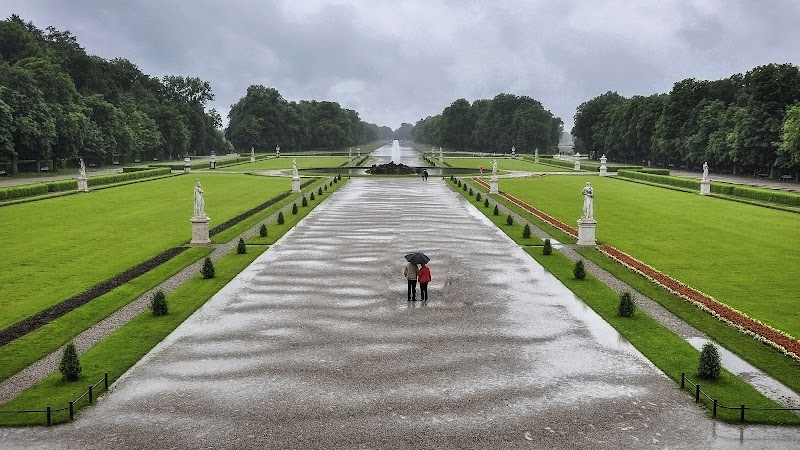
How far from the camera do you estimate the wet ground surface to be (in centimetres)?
1214

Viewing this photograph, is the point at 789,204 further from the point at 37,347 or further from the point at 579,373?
the point at 37,347

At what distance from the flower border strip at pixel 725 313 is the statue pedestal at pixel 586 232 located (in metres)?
4.24

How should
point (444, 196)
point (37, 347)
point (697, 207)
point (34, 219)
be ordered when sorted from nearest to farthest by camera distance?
point (37, 347) → point (34, 219) → point (697, 207) → point (444, 196)

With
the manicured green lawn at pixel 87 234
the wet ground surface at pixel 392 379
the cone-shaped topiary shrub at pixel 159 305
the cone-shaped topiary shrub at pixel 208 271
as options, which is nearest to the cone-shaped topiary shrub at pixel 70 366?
the wet ground surface at pixel 392 379

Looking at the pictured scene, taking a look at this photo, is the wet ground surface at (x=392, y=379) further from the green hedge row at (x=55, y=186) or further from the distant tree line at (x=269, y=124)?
the distant tree line at (x=269, y=124)

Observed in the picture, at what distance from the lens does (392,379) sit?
14.7 m

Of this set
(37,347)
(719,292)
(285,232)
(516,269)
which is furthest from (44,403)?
(285,232)

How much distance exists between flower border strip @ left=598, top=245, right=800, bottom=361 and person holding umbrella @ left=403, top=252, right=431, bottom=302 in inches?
327

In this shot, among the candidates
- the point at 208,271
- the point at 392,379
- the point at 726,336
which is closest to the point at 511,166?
the point at 208,271

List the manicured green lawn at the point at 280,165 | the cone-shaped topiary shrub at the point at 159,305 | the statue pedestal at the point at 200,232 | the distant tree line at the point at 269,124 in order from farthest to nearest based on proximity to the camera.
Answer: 1. the distant tree line at the point at 269,124
2. the manicured green lawn at the point at 280,165
3. the statue pedestal at the point at 200,232
4. the cone-shaped topiary shrub at the point at 159,305

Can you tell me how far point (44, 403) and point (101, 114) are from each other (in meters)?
98.3

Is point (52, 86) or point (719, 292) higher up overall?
point (52, 86)

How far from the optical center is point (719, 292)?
74.0 feet

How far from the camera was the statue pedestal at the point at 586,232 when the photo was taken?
31.5m
